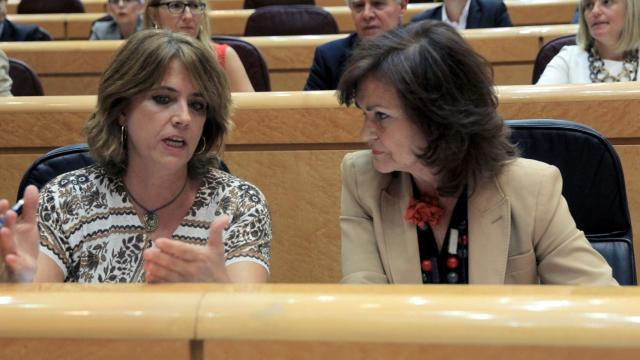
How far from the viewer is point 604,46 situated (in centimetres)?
187

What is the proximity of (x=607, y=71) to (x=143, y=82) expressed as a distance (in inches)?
42.7

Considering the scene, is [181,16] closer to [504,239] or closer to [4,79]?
[4,79]

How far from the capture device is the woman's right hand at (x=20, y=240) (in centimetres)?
84

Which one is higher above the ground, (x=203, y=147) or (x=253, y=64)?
(x=203, y=147)

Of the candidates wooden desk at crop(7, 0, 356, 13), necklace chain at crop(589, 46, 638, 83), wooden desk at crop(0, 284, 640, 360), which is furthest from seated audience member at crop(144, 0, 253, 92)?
wooden desk at crop(7, 0, 356, 13)

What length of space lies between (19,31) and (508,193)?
217 cm

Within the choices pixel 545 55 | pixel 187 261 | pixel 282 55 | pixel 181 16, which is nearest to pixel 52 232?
pixel 187 261

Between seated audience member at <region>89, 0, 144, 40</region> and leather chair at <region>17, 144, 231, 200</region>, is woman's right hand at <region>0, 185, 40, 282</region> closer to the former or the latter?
leather chair at <region>17, 144, 231, 200</region>

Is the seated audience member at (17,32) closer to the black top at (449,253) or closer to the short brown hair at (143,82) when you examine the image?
the short brown hair at (143,82)

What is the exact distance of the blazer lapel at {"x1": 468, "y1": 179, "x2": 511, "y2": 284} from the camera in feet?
3.14

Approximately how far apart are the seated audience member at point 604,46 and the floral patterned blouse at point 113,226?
3.00 feet

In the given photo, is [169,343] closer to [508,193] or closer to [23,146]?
[508,193]

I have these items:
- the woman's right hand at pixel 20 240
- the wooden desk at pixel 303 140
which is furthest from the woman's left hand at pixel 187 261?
the wooden desk at pixel 303 140

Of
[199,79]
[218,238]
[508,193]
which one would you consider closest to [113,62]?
[199,79]
